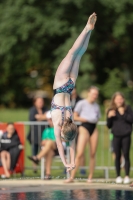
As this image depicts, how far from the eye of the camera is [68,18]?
25.6 m

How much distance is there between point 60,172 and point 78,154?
2.30 m

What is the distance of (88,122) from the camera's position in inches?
496

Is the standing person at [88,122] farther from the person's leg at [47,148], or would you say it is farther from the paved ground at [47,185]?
the person's leg at [47,148]

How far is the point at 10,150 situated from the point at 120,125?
2390 mm

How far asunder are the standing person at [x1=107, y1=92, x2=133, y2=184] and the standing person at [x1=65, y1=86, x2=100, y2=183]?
352 mm

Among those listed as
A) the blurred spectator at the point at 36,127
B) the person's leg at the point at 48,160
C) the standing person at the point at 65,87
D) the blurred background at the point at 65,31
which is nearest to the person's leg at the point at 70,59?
the standing person at the point at 65,87

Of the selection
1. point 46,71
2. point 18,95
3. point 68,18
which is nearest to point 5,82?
point 18,95

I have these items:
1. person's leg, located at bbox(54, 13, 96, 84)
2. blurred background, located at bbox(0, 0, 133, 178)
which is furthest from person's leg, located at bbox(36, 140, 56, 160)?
blurred background, located at bbox(0, 0, 133, 178)

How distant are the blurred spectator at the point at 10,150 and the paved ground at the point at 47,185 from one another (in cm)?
56

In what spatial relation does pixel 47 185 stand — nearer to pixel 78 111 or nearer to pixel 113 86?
pixel 78 111

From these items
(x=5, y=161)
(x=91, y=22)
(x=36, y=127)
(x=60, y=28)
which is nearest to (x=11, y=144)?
(x=5, y=161)

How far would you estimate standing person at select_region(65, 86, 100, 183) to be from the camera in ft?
41.1

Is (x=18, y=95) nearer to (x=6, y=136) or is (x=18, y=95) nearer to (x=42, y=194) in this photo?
(x=6, y=136)

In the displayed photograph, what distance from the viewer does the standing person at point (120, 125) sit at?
12.4 m
